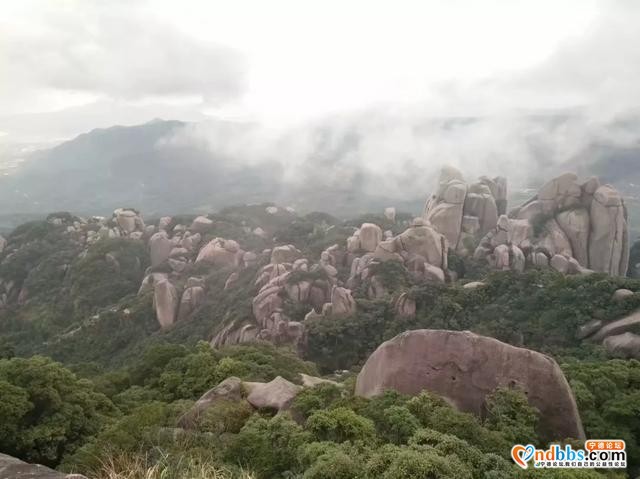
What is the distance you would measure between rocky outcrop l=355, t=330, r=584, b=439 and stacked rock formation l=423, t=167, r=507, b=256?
44585 millimetres

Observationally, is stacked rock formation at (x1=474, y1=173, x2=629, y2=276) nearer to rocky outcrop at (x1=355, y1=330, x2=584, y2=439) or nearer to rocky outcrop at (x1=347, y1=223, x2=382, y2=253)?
rocky outcrop at (x1=347, y1=223, x2=382, y2=253)

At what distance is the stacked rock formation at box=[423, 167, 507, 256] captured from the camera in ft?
212

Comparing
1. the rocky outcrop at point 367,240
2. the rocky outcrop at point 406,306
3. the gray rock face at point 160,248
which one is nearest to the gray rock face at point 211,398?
the rocky outcrop at point 406,306

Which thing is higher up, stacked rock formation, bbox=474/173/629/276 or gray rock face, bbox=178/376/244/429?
gray rock face, bbox=178/376/244/429

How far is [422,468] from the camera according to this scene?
9.85m

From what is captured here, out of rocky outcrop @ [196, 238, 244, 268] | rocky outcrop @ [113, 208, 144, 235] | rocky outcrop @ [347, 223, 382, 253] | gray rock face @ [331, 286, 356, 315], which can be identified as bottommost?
gray rock face @ [331, 286, 356, 315]

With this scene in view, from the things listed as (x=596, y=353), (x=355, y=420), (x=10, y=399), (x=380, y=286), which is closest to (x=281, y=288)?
(x=380, y=286)

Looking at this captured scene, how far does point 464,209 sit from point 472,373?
52.8 metres

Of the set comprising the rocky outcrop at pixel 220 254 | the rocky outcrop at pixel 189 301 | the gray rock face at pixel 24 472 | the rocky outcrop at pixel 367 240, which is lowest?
the rocky outcrop at pixel 189 301

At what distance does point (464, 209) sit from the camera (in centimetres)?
6775

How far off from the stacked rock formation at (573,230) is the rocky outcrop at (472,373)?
132 ft

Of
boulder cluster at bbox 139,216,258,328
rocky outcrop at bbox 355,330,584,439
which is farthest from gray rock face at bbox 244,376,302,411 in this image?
boulder cluster at bbox 139,216,258,328

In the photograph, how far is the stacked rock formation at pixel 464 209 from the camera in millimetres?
64750

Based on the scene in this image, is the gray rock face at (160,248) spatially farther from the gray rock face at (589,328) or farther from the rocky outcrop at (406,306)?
the gray rock face at (589,328)
